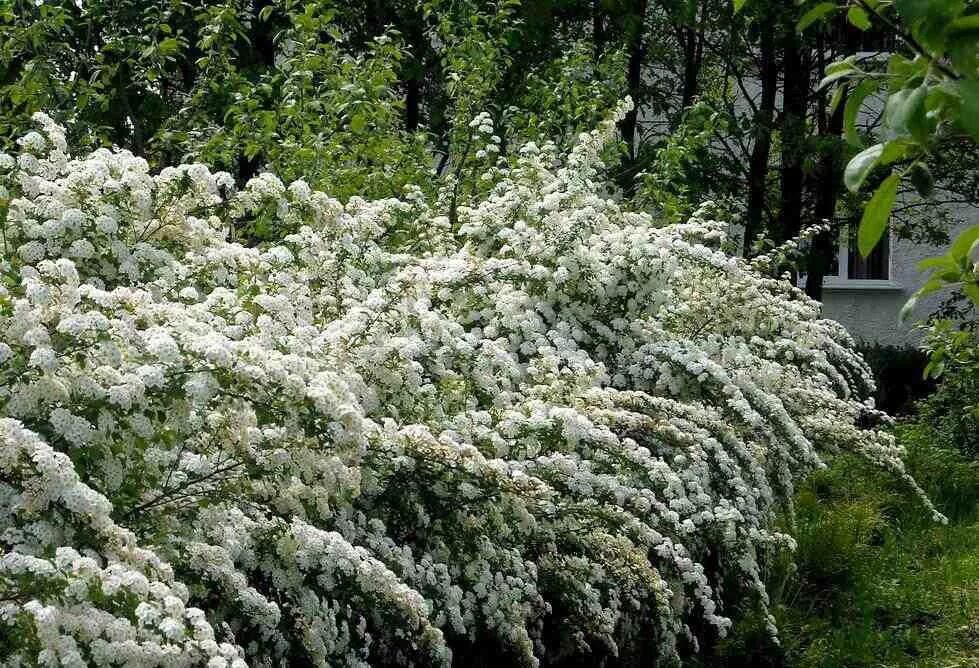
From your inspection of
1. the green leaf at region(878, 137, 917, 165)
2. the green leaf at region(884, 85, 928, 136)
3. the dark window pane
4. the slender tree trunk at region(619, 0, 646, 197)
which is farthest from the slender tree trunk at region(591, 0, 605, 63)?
the green leaf at region(884, 85, 928, 136)

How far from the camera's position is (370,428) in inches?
141

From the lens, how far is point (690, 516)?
464 centimetres

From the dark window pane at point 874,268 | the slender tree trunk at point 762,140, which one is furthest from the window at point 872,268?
the slender tree trunk at point 762,140

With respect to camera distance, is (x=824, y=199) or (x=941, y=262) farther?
(x=824, y=199)

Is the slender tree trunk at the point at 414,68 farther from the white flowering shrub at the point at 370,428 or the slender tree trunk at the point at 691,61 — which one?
the white flowering shrub at the point at 370,428

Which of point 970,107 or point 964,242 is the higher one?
point 970,107

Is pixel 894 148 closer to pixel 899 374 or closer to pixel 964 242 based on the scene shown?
pixel 964 242

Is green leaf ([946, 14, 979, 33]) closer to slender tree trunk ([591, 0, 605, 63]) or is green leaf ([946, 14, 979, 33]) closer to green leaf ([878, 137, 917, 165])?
green leaf ([878, 137, 917, 165])

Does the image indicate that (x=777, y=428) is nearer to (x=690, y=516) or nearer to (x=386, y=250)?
(x=690, y=516)

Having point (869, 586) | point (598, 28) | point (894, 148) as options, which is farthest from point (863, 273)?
point (894, 148)

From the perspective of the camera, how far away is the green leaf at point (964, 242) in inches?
55.2

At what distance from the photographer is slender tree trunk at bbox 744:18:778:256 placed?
11281 millimetres

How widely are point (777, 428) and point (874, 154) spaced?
430 centimetres

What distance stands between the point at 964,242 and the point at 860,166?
0.79 ft
